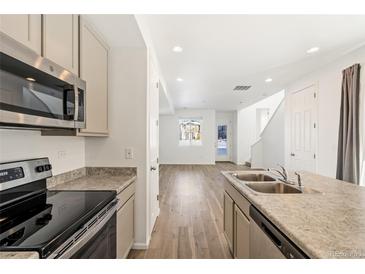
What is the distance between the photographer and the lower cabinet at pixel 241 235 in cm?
160

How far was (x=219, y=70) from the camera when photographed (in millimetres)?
4188

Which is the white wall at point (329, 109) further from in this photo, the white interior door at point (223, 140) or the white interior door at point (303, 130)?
the white interior door at point (223, 140)

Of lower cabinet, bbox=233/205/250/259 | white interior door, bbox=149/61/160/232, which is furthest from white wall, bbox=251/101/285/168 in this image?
lower cabinet, bbox=233/205/250/259

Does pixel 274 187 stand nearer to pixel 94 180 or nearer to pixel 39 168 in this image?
pixel 94 180

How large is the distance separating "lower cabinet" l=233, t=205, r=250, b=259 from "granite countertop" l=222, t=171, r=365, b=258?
26 cm

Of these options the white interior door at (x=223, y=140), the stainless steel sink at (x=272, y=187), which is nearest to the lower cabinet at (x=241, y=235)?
the stainless steel sink at (x=272, y=187)

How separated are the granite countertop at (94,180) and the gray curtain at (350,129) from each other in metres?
3.30

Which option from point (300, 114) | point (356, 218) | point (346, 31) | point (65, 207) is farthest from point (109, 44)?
point (300, 114)

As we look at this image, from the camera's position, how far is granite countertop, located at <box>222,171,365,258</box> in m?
0.79

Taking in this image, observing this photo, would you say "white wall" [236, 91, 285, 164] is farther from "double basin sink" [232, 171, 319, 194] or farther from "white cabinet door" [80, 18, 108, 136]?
"white cabinet door" [80, 18, 108, 136]

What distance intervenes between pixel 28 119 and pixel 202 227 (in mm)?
2710

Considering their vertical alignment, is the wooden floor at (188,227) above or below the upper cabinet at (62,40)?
below
